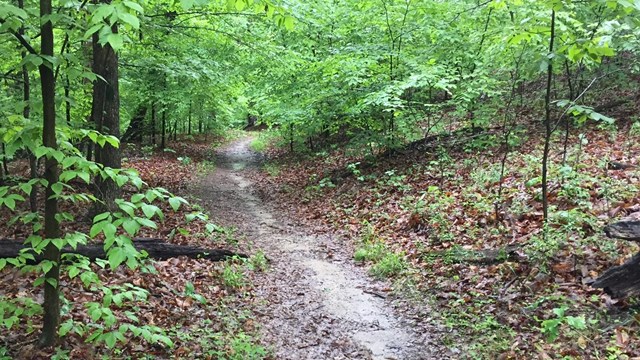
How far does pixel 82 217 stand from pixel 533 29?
8592mm

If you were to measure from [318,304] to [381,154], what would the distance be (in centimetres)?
863

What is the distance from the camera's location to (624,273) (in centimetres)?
478

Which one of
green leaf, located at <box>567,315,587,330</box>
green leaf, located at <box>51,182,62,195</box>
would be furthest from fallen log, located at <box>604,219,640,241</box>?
green leaf, located at <box>51,182,62,195</box>

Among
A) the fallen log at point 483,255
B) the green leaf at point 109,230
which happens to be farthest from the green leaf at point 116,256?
the fallen log at point 483,255

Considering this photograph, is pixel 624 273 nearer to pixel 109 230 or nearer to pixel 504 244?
pixel 504 244

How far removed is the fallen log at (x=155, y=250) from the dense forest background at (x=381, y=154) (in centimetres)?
22

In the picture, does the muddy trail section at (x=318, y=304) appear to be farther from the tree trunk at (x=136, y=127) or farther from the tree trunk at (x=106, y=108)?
the tree trunk at (x=136, y=127)

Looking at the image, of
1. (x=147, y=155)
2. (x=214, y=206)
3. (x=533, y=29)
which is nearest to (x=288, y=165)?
(x=147, y=155)

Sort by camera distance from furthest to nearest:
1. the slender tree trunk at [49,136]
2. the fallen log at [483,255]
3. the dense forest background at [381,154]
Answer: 1. the fallen log at [483,255]
2. the dense forest background at [381,154]
3. the slender tree trunk at [49,136]

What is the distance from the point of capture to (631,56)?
12406mm

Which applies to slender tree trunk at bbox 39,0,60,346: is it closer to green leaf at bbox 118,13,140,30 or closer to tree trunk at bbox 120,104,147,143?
green leaf at bbox 118,13,140,30

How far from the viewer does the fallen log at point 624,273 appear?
4684 millimetres

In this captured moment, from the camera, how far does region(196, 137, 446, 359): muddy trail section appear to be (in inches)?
210

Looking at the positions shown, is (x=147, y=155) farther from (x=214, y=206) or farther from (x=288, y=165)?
(x=214, y=206)
